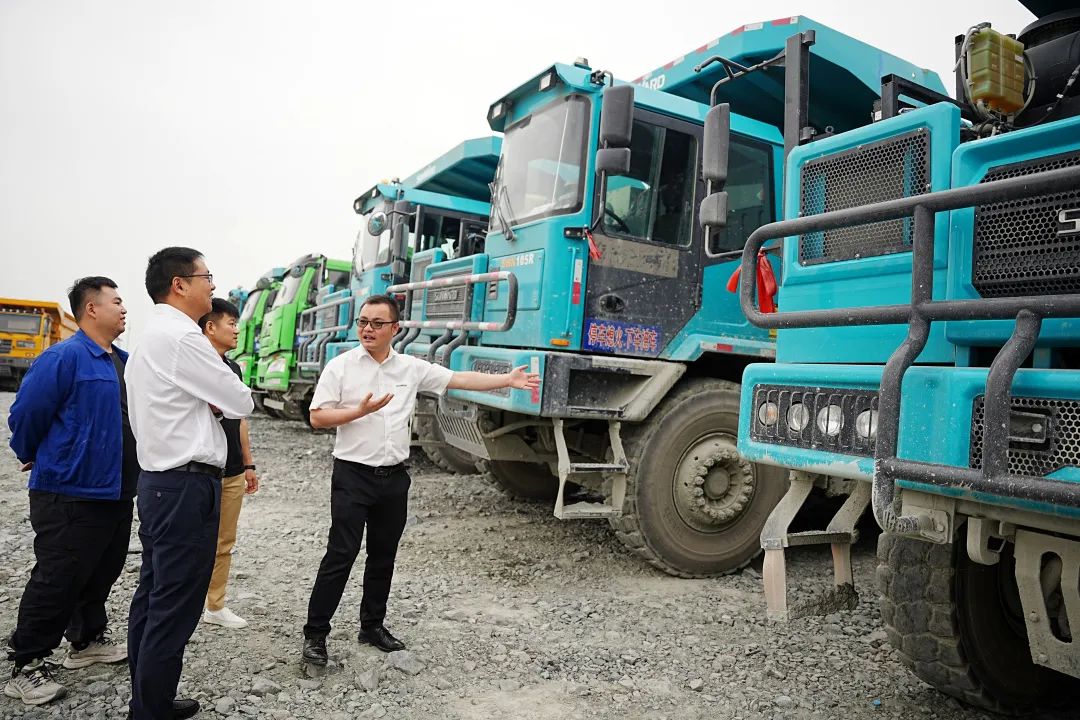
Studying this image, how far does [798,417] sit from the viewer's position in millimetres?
2484

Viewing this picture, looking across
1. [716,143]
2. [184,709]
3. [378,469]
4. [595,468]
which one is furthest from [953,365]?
[184,709]

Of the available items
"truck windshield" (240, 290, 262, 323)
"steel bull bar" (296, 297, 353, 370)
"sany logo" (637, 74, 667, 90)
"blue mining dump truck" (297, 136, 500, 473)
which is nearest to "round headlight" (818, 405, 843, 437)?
"sany logo" (637, 74, 667, 90)

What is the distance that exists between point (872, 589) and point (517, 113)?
365 centimetres

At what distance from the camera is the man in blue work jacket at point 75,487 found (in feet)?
9.15

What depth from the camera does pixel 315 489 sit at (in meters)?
6.97

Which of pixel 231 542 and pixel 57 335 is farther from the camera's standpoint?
pixel 57 335

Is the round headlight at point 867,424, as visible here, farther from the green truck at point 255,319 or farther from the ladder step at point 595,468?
the green truck at point 255,319

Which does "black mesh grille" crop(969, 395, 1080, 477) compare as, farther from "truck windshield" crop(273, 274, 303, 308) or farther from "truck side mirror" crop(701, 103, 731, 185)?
"truck windshield" crop(273, 274, 303, 308)

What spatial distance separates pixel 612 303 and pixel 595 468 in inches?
39.3

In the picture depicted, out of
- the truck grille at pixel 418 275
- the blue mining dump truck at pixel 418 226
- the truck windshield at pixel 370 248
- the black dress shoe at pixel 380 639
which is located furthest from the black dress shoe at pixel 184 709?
the truck windshield at pixel 370 248

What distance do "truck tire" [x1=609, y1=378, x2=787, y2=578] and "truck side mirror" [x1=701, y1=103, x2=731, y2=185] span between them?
5.29 feet

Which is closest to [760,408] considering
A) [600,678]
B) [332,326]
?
[600,678]

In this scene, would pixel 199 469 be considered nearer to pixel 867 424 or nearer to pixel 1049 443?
pixel 867 424

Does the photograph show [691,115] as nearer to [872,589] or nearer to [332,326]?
[872,589]
